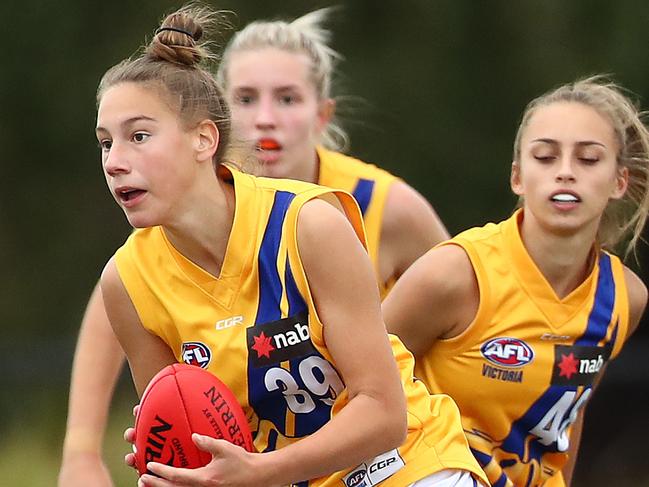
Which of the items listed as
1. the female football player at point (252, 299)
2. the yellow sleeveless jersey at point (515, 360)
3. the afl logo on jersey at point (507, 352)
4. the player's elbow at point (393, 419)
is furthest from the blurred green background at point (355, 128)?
the player's elbow at point (393, 419)

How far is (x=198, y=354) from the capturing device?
3283 millimetres

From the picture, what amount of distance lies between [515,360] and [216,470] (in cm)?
120

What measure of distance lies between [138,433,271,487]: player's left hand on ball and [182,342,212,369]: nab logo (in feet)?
1.13

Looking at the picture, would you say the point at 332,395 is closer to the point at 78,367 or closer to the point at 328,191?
the point at 328,191

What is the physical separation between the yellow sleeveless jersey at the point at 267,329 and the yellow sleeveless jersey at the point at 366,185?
118 centimetres

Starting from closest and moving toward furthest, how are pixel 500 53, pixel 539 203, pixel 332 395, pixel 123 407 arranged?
pixel 332 395
pixel 539 203
pixel 500 53
pixel 123 407

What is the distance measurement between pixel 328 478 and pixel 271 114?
5.57 ft

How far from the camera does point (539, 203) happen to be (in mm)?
3914

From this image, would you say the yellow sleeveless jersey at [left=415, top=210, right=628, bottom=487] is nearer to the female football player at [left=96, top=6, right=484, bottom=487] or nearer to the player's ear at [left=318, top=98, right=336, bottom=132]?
the female football player at [left=96, top=6, right=484, bottom=487]

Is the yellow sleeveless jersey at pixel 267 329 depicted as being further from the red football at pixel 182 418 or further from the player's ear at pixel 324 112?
the player's ear at pixel 324 112

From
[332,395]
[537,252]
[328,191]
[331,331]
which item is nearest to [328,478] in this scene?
[332,395]

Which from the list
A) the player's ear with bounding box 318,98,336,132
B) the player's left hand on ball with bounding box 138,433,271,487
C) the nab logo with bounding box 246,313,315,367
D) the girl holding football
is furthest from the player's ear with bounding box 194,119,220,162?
the player's ear with bounding box 318,98,336,132

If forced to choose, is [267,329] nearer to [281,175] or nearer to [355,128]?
[281,175]

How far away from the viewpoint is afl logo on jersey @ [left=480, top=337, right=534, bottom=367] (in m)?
3.84
